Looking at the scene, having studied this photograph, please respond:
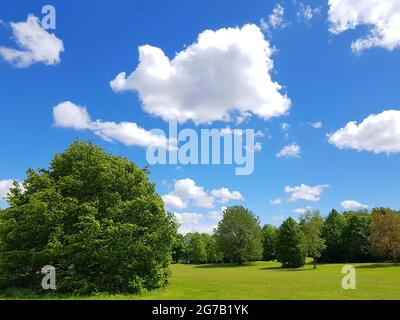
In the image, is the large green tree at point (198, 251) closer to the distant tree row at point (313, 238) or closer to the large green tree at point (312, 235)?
the distant tree row at point (313, 238)

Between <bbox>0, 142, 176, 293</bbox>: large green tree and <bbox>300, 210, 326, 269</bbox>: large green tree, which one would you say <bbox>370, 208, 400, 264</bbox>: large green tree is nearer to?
<bbox>300, 210, 326, 269</bbox>: large green tree

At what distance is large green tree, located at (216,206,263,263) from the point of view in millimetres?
119500

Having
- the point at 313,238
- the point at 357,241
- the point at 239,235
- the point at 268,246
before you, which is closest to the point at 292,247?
the point at 313,238

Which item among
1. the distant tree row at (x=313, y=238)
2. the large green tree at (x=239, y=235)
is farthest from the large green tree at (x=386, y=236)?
the large green tree at (x=239, y=235)

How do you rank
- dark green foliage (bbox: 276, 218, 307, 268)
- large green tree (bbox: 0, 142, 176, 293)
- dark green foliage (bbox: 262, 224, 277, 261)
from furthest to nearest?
dark green foliage (bbox: 262, 224, 277, 261) → dark green foliage (bbox: 276, 218, 307, 268) → large green tree (bbox: 0, 142, 176, 293)

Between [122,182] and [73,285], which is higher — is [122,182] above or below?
above

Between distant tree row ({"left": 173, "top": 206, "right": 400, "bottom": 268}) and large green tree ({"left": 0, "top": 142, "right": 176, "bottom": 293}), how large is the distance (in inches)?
2358

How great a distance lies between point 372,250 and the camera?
10288 centimetres

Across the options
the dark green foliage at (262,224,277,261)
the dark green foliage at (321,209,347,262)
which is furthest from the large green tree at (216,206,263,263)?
the dark green foliage at (321,209,347,262)

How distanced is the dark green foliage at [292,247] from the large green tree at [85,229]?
58.5 meters

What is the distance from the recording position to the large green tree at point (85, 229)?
3775 centimetres

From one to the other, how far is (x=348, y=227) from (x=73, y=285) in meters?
101
